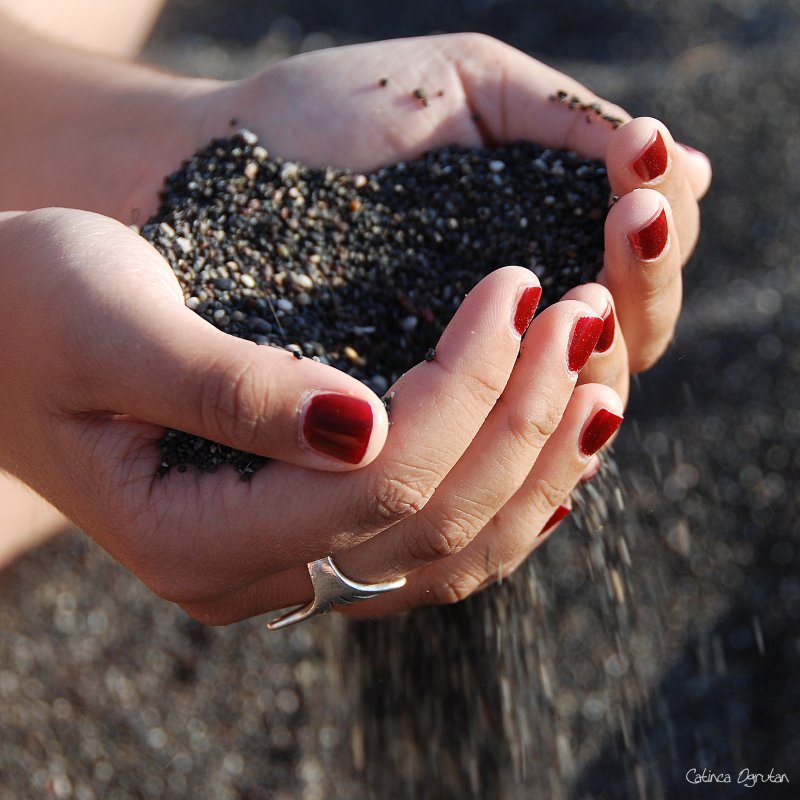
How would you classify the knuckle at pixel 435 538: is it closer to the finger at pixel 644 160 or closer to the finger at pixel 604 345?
the finger at pixel 604 345

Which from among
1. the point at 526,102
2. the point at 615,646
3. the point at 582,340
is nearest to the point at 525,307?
the point at 582,340

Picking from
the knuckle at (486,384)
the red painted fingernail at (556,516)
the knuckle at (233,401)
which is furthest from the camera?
the red painted fingernail at (556,516)

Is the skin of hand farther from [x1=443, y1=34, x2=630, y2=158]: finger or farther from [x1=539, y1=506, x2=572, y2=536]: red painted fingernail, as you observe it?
[x1=443, y1=34, x2=630, y2=158]: finger

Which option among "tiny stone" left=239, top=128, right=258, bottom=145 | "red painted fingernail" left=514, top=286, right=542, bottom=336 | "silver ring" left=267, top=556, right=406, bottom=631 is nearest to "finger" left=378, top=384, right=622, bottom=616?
"silver ring" left=267, top=556, right=406, bottom=631

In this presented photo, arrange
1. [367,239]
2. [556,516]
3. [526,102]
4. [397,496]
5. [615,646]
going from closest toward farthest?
[397,496] → [556,516] → [367,239] → [526,102] → [615,646]

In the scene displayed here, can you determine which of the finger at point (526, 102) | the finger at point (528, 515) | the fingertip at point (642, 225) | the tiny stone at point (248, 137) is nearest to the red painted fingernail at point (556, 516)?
the finger at point (528, 515)

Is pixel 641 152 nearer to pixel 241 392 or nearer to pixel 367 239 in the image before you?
pixel 367 239
